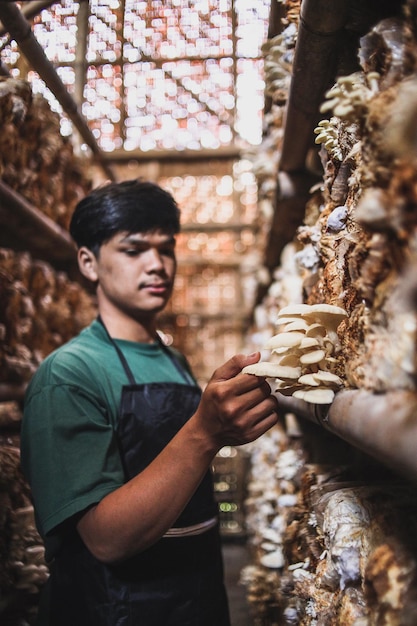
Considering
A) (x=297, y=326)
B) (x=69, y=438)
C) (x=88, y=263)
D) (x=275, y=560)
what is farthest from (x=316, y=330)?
(x=275, y=560)

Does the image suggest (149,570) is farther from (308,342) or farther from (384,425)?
(384,425)

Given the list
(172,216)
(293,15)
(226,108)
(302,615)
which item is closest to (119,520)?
(302,615)

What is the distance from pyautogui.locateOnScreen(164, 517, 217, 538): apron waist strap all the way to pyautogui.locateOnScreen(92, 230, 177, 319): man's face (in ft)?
2.88

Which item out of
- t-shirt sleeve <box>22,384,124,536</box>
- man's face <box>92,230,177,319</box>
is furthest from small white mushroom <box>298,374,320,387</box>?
man's face <box>92,230,177,319</box>

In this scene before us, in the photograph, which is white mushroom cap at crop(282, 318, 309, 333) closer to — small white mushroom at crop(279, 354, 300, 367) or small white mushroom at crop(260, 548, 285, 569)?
small white mushroom at crop(279, 354, 300, 367)

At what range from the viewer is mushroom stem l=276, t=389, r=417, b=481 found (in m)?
0.79

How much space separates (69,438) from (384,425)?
3.58ft

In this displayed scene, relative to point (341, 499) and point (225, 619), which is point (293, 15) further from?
point (225, 619)

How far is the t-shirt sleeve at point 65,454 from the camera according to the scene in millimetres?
1572

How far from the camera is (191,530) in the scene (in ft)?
6.57

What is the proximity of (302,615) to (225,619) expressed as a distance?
552 mm

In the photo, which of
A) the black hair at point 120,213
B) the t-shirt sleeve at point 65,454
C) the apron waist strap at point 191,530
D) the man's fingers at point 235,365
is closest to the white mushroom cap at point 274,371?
the man's fingers at point 235,365

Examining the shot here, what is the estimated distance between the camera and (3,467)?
2363 mm

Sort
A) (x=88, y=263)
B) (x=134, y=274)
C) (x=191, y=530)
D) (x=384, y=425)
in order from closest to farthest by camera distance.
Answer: (x=384, y=425) < (x=191, y=530) < (x=134, y=274) < (x=88, y=263)
